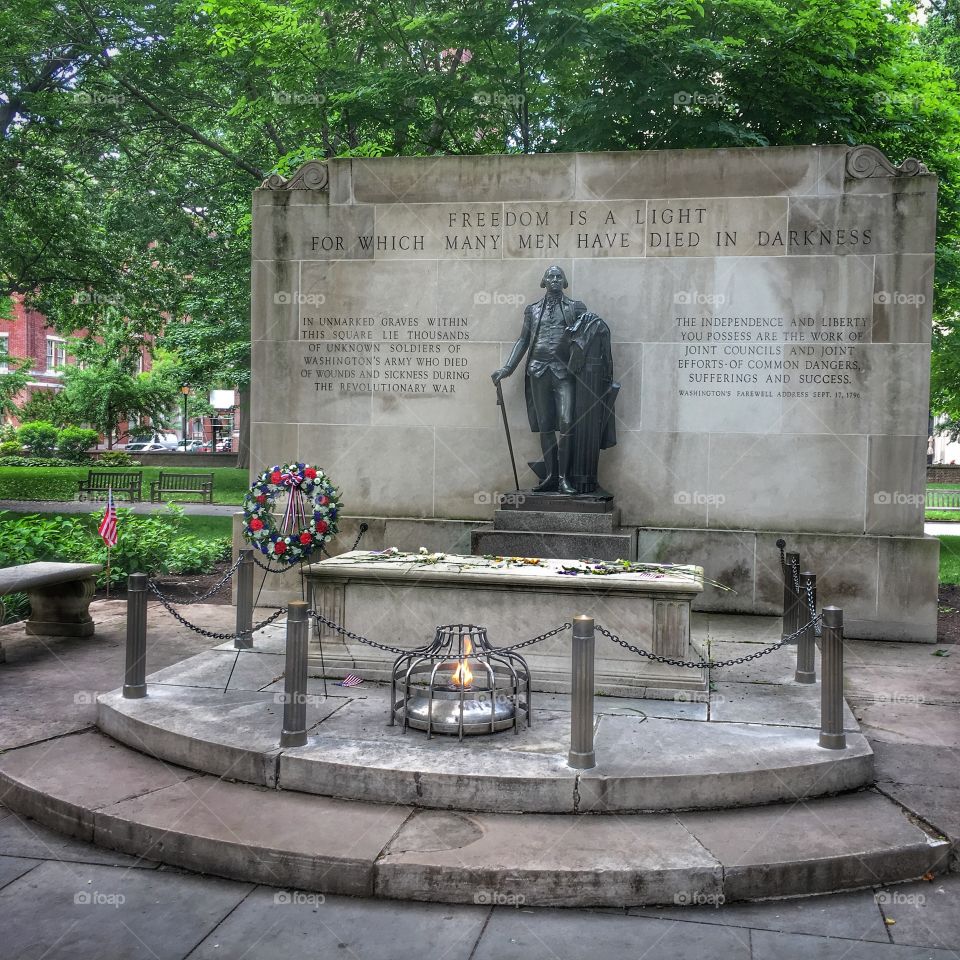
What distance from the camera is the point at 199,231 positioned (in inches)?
1011

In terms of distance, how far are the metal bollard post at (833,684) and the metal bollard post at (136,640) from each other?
562 cm

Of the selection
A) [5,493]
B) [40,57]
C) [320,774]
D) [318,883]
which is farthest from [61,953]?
[5,493]

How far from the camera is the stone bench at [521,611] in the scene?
27.6ft

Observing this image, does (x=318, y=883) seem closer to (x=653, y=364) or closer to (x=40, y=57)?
(x=653, y=364)

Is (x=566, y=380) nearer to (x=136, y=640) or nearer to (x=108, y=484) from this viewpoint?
(x=136, y=640)

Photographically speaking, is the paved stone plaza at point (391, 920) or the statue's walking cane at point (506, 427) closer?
the paved stone plaza at point (391, 920)

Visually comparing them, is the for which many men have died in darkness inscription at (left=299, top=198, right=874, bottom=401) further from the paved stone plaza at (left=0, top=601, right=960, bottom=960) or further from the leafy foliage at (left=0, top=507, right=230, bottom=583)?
the paved stone plaza at (left=0, top=601, right=960, bottom=960)

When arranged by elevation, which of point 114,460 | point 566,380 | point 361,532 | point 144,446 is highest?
point 566,380

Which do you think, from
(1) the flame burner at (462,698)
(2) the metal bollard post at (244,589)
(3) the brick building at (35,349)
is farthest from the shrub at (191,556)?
(3) the brick building at (35,349)

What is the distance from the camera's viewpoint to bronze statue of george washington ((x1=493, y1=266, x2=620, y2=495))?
1096 cm

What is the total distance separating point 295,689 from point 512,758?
1672 millimetres

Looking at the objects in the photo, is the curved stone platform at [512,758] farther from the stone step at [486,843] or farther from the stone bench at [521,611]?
the stone bench at [521,611]

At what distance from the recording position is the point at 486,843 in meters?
5.61

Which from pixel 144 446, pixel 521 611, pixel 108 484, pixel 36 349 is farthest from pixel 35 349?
pixel 521 611
